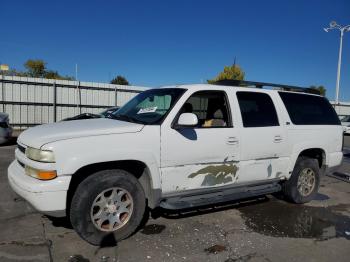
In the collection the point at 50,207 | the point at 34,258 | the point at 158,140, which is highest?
the point at 158,140

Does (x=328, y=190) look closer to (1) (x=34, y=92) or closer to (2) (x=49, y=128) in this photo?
(2) (x=49, y=128)

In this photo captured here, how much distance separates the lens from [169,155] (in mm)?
4164

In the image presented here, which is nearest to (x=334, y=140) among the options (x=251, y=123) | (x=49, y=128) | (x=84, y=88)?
(x=251, y=123)

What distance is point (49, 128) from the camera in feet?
13.4

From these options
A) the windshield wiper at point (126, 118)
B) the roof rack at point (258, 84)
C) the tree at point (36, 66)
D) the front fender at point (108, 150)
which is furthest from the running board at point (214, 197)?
the tree at point (36, 66)

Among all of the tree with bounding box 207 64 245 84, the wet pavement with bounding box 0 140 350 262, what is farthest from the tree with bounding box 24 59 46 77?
the wet pavement with bounding box 0 140 350 262

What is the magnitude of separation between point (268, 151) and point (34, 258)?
3481 mm

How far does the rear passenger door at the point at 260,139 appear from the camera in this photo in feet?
16.1

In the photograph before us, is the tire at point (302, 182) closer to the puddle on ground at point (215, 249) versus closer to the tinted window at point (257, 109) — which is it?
the tinted window at point (257, 109)

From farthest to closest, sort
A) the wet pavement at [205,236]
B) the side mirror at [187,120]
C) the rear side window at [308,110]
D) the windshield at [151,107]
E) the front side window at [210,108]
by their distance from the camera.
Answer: the rear side window at [308,110] → the front side window at [210,108] → the windshield at [151,107] → the side mirror at [187,120] → the wet pavement at [205,236]

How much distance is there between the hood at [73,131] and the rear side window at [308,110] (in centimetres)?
285

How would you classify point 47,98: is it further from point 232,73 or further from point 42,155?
point 232,73

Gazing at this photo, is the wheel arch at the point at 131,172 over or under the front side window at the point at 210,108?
under

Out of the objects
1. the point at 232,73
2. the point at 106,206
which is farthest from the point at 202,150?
the point at 232,73
